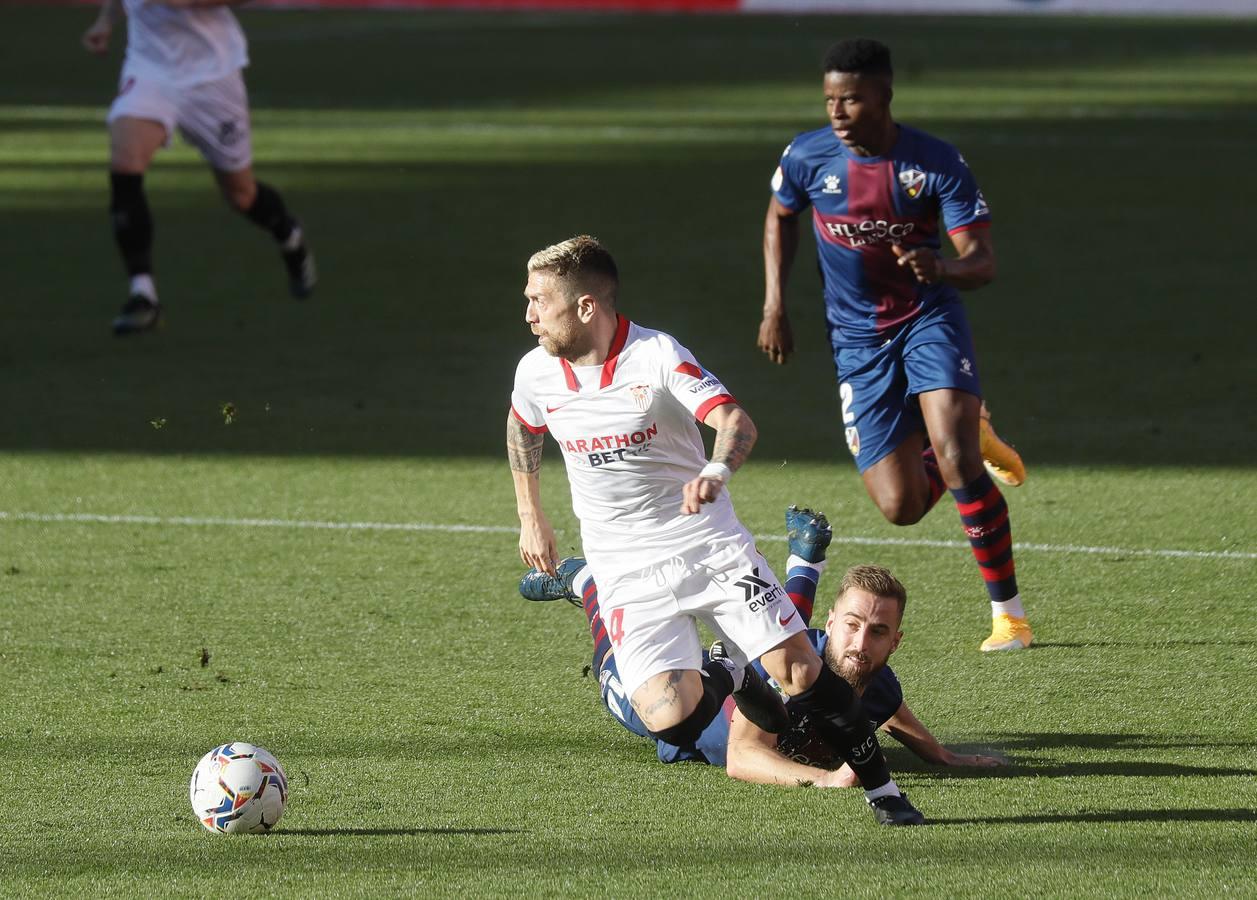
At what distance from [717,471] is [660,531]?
488 mm

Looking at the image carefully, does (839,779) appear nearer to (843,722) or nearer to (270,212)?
(843,722)

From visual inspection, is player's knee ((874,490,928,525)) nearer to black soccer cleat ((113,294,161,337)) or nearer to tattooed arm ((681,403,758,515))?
tattooed arm ((681,403,758,515))

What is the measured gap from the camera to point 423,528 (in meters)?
8.37

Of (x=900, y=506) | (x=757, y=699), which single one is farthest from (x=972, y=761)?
(x=900, y=506)

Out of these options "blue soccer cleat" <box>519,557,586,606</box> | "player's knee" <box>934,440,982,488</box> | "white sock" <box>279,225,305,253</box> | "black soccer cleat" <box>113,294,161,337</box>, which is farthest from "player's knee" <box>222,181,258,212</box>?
"blue soccer cleat" <box>519,557,586,606</box>

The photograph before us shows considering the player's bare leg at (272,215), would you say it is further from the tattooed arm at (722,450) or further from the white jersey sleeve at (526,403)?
the tattooed arm at (722,450)

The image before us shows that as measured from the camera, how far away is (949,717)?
236 inches

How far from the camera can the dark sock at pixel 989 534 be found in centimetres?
673

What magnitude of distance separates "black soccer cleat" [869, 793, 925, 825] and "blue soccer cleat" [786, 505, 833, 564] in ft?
4.49

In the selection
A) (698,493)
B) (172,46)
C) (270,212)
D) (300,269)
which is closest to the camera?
(698,493)

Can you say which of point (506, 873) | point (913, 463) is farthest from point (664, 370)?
point (913, 463)

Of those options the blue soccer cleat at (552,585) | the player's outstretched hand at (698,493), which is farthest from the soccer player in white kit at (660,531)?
the blue soccer cleat at (552,585)

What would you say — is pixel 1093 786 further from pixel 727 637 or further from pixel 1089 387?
pixel 1089 387

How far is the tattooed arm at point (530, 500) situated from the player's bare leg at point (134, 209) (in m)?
6.57
